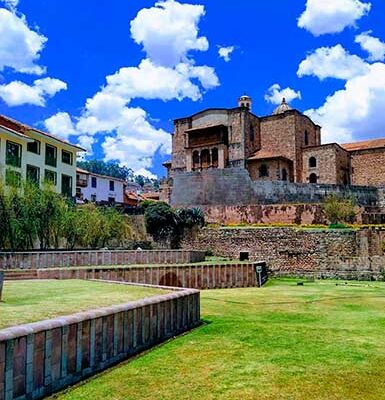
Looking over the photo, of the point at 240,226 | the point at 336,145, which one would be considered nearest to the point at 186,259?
the point at 240,226

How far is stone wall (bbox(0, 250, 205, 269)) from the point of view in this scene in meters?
16.2

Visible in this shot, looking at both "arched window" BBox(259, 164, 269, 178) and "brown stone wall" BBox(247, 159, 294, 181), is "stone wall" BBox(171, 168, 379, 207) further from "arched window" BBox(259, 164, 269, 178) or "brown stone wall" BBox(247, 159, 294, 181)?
"arched window" BBox(259, 164, 269, 178)

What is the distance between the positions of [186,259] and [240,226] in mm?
11002

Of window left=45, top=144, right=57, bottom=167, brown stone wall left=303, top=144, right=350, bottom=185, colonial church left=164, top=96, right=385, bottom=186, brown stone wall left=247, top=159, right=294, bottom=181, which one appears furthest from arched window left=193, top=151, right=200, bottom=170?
window left=45, top=144, right=57, bottom=167

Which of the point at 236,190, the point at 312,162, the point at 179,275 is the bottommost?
the point at 179,275

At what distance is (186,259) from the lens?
20844 millimetres

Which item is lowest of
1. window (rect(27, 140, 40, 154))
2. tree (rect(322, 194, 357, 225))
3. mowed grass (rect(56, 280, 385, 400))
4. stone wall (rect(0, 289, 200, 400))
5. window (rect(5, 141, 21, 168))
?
mowed grass (rect(56, 280, 385, 400))

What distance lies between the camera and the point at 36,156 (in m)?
32.4

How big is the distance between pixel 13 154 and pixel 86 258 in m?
15.2

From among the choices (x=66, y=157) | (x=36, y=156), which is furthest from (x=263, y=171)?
(x=36, y=156)

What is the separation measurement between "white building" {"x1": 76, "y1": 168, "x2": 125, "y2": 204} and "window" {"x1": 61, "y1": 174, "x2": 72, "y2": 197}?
15.1m

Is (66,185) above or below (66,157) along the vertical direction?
below

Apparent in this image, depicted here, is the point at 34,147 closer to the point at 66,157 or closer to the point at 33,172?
the point at 33,172

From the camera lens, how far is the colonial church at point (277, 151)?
4756cm
